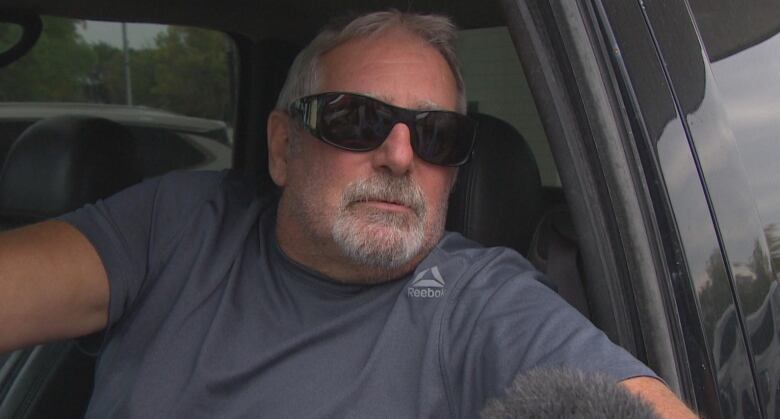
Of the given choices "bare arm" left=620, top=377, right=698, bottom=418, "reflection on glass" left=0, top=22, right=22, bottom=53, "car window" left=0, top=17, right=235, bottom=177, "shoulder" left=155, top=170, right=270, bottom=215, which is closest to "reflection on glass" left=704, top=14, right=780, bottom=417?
"bare arm" left=620, top=377, right=698, bottom=418

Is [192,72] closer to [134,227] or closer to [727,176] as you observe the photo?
[134,227]

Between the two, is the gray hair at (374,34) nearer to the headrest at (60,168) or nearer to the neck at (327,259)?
the neck at (327,259)

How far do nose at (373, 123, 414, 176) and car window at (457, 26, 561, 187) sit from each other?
3.23ft

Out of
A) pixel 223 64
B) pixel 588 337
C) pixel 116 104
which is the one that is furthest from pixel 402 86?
pixel 116 104

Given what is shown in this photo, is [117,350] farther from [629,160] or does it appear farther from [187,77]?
[187,77]

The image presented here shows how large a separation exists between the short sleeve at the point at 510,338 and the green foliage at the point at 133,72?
1941 mm

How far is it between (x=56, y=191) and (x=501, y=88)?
6.54 feet

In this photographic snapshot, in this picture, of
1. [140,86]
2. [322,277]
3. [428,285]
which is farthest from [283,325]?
[140,86]

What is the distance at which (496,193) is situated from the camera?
6.62 ft

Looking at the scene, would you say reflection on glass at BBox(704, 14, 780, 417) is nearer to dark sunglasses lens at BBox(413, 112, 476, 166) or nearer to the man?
the man

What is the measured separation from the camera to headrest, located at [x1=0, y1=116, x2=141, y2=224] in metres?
2.25

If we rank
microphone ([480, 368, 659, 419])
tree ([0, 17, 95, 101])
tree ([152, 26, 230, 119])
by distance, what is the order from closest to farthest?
microphone ([480, 368, 659, 419]) → tree ([0, 17, 95, 101]) → tree ([152, 26, 230, 119])

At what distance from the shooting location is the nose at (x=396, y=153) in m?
1.64

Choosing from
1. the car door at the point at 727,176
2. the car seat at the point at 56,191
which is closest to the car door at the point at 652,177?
the car door at the point at 727,176
